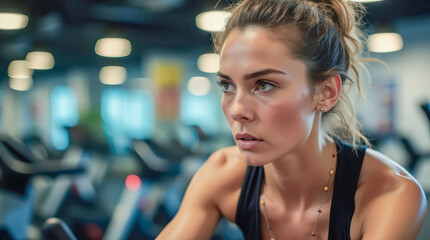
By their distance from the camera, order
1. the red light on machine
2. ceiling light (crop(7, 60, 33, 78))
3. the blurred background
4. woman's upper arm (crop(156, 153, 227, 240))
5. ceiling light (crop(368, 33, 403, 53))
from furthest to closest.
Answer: ceiling light (crop(7, 60, 33, 78))
ceiling light (crop(368, 33, 403, 53))
the red light on machine
the blurred background
woman's upper arm (crop(156, 153, 227, 240))

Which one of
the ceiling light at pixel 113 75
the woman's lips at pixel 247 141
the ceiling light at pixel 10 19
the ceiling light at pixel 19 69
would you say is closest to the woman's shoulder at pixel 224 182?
the woman's lips at pixel 247 141

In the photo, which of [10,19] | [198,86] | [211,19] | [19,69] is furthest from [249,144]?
[198,86]

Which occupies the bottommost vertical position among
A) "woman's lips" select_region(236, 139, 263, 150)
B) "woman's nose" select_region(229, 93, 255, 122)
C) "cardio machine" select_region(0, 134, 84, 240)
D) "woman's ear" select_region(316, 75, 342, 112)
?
"cardio machine" select_region(0, 134, 84, 240)

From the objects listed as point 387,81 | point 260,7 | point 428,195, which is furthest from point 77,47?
point 260,7

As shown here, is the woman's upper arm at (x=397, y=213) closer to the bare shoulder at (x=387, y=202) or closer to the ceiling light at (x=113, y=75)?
the bare shoulder at (x=387, y=202)

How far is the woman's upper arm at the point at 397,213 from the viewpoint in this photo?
3.18 feet

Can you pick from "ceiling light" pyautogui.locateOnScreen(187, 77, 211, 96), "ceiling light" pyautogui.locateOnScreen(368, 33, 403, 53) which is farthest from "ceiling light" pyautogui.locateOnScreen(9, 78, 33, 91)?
"ceiling light" pyautogui.locateOnScreen(368, 33, 403, 53)

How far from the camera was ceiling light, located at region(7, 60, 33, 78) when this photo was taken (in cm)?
1105

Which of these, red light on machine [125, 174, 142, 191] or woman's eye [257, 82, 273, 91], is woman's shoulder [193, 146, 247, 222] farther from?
red light on machine [125, 174, 142, 191]

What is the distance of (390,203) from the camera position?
100 centimetres

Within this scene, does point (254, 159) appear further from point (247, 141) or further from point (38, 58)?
point (38, 58)

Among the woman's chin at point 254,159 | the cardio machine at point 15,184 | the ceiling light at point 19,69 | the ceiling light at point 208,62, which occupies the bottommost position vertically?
the cardio machine at point 15,184

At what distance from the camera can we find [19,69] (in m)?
11.7

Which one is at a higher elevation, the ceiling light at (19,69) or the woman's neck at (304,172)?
the ceiling light at (19,69)
